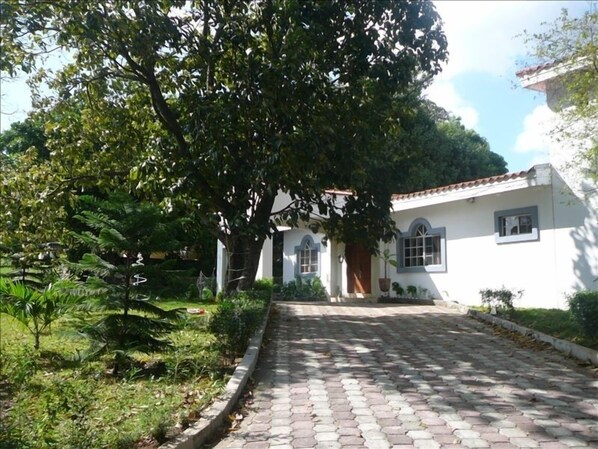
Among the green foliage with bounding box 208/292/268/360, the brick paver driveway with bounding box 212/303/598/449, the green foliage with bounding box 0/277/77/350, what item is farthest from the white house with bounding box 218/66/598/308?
the green foliage with bounding box 0/277/77/350

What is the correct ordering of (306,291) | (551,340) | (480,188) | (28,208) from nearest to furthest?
(551,340) → (28,208) → (480,188) → (306,291)

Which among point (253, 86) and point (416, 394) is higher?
point (253, 86)

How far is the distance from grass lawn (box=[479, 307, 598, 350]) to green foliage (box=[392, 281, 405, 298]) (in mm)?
5331

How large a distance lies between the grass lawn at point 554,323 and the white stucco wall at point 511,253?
1.18 m

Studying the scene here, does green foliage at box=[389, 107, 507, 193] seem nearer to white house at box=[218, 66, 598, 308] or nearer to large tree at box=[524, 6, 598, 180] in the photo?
white house at box=[218, 66, 598, 308]

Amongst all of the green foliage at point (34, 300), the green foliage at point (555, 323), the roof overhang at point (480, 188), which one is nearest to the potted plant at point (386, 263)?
the roof overhang at point (480, 188)

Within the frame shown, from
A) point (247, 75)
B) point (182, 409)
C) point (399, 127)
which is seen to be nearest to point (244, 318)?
point (182, 409)

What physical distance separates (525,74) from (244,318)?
26.0 feet

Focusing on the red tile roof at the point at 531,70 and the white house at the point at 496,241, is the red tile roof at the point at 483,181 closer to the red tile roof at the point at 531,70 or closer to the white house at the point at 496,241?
the white house at the point at 496,241

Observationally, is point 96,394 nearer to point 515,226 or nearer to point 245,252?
point 245,252

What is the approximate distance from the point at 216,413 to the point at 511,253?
35.4ft

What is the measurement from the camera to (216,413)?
4.97 m

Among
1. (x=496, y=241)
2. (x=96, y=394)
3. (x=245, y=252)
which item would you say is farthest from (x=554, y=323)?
(x=96, y=394)

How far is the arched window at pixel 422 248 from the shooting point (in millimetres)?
16031
